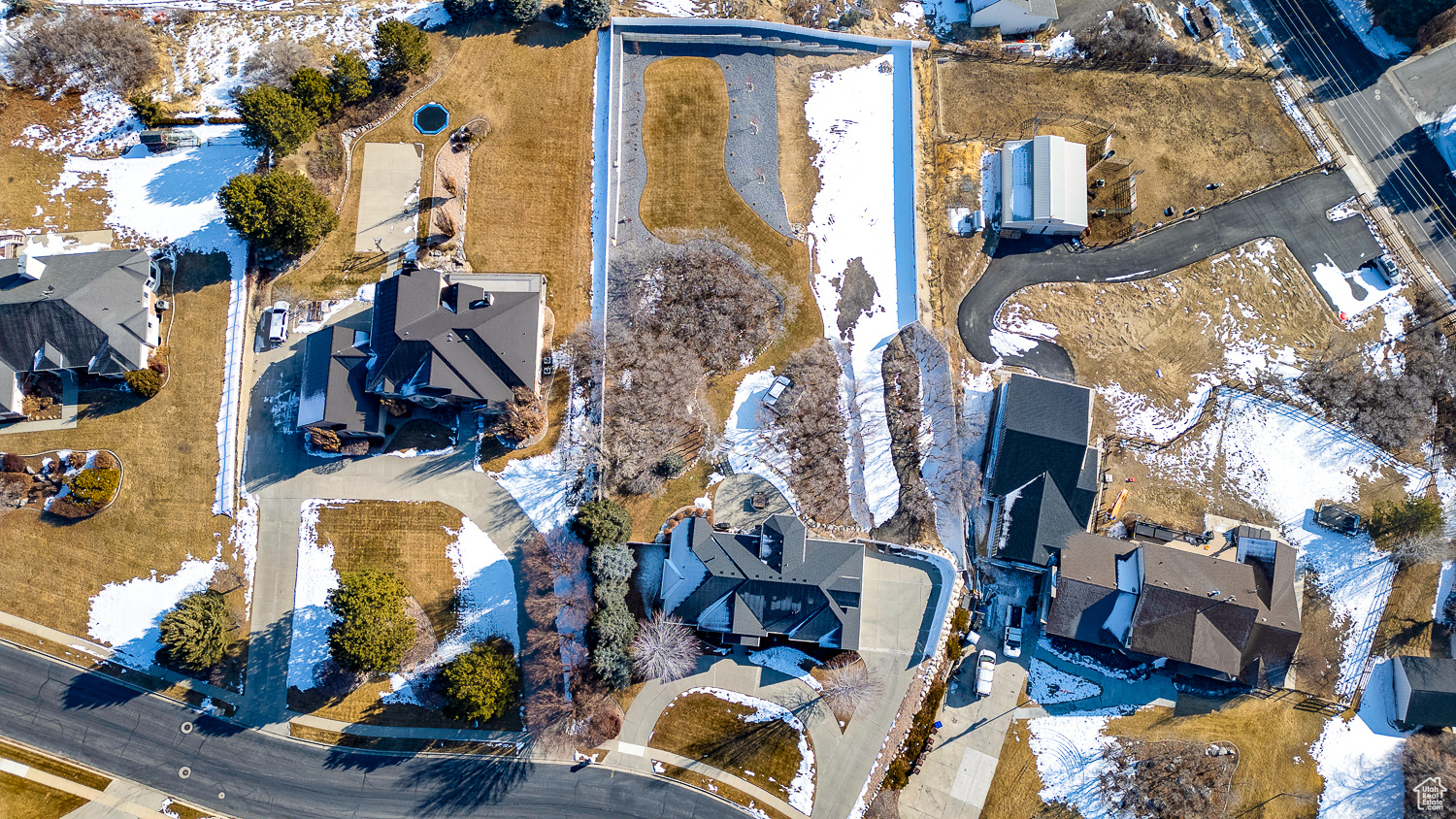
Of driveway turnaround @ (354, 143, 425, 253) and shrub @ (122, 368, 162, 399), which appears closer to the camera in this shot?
shrub @ (122, 368, 162, 399)

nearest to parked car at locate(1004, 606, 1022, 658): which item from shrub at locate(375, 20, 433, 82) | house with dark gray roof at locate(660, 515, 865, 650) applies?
house with dark gray roof at locate(660, 515, 865, 650)

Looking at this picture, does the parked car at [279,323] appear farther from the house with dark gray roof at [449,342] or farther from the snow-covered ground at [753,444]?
the snow-covered ground at [753,444]

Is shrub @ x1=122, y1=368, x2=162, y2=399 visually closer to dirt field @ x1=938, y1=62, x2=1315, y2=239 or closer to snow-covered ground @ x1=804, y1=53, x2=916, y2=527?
snow-covered ground @ x1=804, y1=53, x2=916, y2=527

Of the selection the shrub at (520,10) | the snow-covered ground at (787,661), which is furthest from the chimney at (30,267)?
the snow-covered ground at (787,661)

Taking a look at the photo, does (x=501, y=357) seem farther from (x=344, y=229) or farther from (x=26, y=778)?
(x=26, y=778)

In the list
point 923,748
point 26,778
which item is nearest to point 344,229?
point 26,778

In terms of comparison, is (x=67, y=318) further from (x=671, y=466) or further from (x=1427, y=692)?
(x=1427, y=692)
